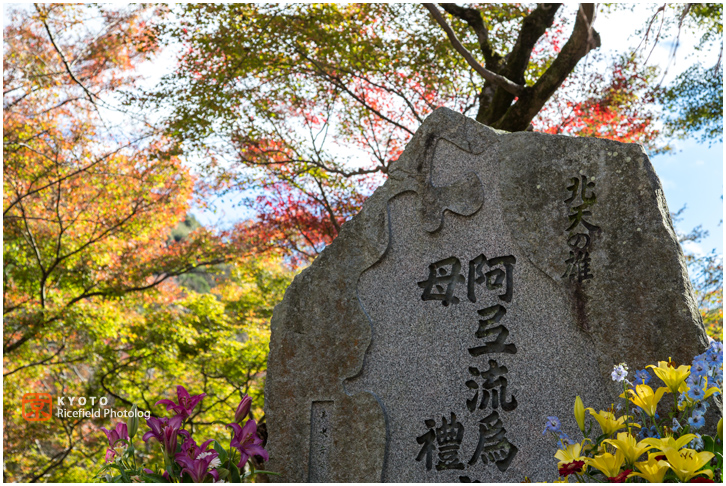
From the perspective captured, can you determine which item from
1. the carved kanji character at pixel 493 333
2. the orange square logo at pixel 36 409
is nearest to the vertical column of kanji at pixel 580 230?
the carved kanji character at pixel 493 333

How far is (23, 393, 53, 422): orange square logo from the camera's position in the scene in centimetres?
781

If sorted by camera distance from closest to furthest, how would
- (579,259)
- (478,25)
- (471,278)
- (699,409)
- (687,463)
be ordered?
(687,463)
(699,409)
(579,259)
(471,278)
(478,25)

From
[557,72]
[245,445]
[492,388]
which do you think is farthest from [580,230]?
[557,72]

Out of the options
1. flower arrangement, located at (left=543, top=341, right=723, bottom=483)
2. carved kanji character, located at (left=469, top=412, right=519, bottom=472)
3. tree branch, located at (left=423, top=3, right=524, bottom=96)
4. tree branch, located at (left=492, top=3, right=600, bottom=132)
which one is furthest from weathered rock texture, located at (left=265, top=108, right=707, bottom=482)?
tree branch, located at (left=492, top=3, right=600, bottom=132)

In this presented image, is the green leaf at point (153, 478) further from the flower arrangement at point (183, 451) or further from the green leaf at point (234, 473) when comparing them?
the green leaf at point (234, 473)

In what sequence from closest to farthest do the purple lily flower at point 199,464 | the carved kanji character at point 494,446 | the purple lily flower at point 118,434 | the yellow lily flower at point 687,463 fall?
1. the yellow lily flower at point 687,463
2. the purple lily flower at point 199,464
3. the purple lily flower at point 118,434
4. the carved kanji character at point 494,446

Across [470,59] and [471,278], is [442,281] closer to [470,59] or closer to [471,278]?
[471,278]

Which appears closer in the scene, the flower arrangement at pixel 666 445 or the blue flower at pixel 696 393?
the flower arrangement at pixel 666 445

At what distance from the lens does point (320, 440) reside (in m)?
3.44

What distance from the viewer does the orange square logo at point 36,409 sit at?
7.81 metres

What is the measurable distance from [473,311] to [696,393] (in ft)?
4.96

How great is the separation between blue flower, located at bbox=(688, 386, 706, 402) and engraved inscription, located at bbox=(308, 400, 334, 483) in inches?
81.1

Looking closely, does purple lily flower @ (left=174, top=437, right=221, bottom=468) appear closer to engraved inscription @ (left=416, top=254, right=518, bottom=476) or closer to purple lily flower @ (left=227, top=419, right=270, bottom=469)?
purple lily flower @ (left=227, top=419, right=270, bottom=469)

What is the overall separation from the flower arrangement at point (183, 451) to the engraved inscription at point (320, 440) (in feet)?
3.32
